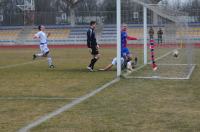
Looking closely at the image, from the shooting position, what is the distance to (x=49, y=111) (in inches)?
408

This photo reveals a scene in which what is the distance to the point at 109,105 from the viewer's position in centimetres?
1101

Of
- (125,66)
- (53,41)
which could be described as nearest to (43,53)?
(125,66)

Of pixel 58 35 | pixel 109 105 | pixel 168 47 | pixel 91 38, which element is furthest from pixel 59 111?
pixel 58 35

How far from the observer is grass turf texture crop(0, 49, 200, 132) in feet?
29.1

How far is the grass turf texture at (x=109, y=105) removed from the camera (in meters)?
8.86

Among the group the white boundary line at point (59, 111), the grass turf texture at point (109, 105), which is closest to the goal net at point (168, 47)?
the grass turf texture at point (109, 105)

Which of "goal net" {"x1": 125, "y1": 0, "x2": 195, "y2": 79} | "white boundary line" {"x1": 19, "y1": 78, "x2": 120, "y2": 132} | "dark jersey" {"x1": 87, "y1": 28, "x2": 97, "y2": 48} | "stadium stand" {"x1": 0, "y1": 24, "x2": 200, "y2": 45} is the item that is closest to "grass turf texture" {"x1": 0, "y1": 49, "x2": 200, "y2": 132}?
"white boundary line" {"x1": 19, "y1": 78, "x2": 120, "y2": 132}

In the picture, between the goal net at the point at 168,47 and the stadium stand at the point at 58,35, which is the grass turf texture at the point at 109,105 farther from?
the stadium stand at the point at 58,35

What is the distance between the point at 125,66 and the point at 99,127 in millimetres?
11524

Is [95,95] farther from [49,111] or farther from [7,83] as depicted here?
[7,83]

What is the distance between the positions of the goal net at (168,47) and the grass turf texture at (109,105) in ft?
6.72

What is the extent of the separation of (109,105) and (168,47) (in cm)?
1375

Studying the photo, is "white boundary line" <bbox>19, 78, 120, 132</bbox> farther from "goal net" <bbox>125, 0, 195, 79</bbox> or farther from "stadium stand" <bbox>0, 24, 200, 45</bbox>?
"stadium stand" <bbox>0, 24, 200, 45</bbox>

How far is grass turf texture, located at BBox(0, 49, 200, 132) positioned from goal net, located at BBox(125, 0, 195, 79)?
2.05m
